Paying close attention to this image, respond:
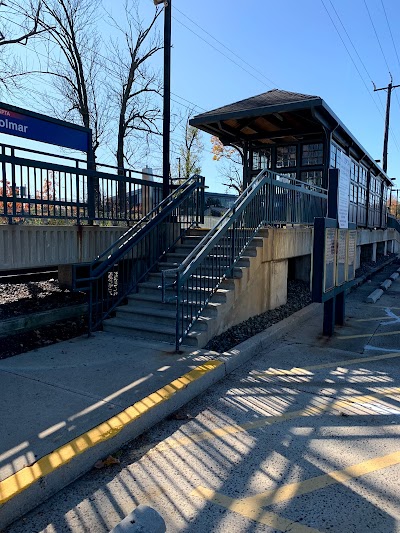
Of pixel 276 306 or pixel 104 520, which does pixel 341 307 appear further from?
pixel 104 520

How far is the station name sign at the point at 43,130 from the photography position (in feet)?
18.2

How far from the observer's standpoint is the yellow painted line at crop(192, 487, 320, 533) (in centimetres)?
232

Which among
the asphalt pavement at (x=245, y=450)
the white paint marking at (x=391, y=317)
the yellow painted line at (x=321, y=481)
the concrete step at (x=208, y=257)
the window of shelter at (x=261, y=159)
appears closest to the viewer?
the asphalt pavement at (x=245, y=450)

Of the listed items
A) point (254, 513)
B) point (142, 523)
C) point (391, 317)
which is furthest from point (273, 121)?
point (142, 523)

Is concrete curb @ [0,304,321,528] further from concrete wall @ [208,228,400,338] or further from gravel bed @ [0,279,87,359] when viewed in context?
gravel bed @ [0,279,87,359]

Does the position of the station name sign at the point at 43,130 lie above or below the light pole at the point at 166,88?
below

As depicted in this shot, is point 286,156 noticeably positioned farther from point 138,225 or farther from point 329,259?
point 138,225

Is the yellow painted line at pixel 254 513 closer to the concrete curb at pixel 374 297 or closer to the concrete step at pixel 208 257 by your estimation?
the concrete step at pixel 208 257

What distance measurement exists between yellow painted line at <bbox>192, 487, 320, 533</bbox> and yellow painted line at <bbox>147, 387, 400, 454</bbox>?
25.1 inches

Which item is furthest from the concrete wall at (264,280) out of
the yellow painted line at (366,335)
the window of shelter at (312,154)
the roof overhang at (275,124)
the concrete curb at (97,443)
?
the window of shelter at (312,154)

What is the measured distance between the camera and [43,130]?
19.8 ft

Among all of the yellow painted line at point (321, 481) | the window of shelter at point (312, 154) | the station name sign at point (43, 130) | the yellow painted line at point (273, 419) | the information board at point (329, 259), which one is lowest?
the yellow painted line at point (273, 419)

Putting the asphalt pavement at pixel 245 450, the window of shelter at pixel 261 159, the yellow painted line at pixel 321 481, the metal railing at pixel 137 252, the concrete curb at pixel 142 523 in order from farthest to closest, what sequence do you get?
the window of shelter at pixel 261 159 → the metal railing at pixel 137 252 → the yellow painted line at pixel 321 481 → the asphalt pavement at pixel 245 450 → the concrete curb at pixel 142 523

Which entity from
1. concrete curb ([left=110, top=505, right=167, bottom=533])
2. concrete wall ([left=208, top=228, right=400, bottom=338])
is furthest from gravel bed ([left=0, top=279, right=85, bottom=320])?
concrete curb ([left=110, top=505, right=167, bottom=533])
